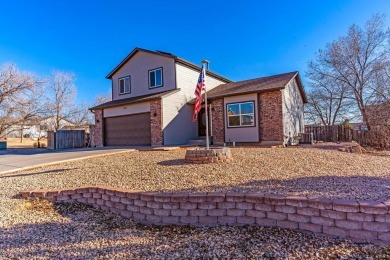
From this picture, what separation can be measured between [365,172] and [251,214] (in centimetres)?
357

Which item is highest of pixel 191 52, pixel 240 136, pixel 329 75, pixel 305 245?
pixel 191 52

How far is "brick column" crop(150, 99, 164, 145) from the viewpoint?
1327 cm

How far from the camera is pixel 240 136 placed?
1278 centimetres

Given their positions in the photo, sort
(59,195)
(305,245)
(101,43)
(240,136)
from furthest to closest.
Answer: (101,43) → (240,136) → (59,195) → (305,245)

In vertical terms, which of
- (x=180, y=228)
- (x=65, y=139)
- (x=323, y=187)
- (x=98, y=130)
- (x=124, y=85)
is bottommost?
(x=180, y=228)

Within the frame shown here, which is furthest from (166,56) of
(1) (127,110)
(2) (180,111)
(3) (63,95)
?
(3) (63,95)

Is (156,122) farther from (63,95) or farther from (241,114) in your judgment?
(63,95)

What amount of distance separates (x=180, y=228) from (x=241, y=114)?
9.98 metres

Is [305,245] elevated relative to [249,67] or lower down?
lower down

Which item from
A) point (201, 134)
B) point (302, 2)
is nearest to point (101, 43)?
point (201, 134)

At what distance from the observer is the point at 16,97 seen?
19.8 m

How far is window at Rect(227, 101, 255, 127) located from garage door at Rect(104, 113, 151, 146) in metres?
4.98

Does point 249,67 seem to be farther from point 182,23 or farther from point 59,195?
point 59,195

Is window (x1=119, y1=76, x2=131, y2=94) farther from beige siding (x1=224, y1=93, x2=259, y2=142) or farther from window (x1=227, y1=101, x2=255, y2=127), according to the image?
window (x1=227, y1=101, x2=255, y2=127)
